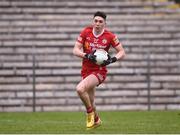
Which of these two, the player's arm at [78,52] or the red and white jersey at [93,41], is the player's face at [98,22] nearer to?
the red and white jersey at [93,41]

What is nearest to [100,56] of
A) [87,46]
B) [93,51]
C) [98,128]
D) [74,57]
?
[93,51]

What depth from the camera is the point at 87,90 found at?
13242 mm

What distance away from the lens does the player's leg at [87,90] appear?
1302cm

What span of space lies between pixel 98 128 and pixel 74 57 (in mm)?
8688

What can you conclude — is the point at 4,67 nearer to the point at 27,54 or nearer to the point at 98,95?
the point at 27,54

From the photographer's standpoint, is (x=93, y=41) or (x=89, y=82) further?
(x=93, y=41)

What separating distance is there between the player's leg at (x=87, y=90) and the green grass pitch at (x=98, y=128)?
0.75 feet

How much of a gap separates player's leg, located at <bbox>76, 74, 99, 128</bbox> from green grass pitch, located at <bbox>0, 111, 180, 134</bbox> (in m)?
0.23

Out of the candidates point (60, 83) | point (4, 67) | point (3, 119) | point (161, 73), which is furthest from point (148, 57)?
point (3, 119)

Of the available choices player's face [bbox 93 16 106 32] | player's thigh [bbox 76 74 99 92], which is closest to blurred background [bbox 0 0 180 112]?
player's thigh [bbox 76 74 99 92]

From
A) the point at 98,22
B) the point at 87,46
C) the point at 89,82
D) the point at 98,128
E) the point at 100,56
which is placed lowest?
the point at 98,128

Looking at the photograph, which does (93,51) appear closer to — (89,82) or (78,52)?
(78,52)

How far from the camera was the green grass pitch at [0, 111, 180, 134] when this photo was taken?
12.5 meters

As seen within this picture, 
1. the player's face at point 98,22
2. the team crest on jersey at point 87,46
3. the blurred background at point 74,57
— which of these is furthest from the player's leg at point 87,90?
the blurred background at point 74,57
